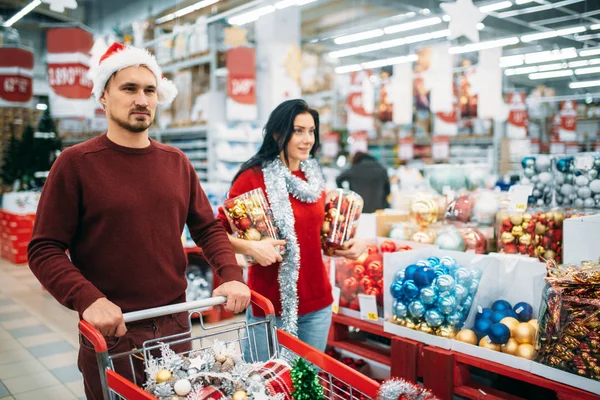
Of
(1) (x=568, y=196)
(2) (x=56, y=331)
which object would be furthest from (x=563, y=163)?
(2) (x=56, y=331)

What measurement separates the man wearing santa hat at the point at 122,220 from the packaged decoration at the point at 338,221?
73cm

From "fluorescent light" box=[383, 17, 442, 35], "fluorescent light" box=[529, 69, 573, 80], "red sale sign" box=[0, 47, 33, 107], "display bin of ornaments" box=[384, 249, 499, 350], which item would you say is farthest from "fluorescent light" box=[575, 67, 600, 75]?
"display bin of ornaments" box=[384, 249, 499, 350]

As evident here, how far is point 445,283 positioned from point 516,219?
777mm

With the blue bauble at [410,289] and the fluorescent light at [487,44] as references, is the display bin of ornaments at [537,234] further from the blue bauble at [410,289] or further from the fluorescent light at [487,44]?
the fluorescent light at [487,44]

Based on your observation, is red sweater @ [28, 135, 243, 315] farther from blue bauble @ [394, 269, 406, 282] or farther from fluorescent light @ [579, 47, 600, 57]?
fluorescent light @ [579, 47, 600, 57]

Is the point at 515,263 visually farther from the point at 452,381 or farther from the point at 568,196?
the point at 568,196

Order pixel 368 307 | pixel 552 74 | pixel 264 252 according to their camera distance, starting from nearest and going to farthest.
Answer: pixel 264 252, pixel 368 307, pixel 552 74

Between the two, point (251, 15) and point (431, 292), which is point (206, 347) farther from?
point (251, 15)

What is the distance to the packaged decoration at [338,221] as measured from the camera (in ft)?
8.24

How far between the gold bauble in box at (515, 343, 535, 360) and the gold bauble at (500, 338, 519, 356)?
1 centimetres

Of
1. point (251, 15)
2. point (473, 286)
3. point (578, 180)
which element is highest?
point (251, 15)

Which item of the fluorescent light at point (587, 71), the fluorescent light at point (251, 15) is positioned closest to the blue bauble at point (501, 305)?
the fluorescent light at point (251, 15)

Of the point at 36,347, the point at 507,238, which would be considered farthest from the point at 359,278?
the point at 36,347

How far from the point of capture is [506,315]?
2.40m
